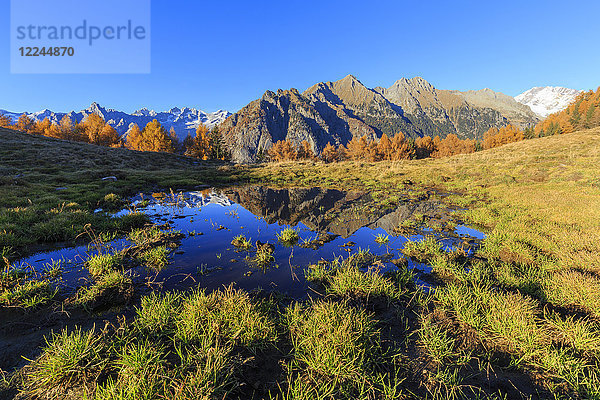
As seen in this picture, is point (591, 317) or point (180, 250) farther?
point (180, 250)

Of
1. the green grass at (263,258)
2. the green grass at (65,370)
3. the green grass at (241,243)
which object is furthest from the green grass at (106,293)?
the green grass at (241,243)

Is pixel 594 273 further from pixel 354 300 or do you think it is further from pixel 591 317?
pixel 354 300

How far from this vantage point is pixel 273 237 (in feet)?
34.0

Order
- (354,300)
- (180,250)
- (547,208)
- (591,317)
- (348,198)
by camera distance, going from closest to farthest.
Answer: (591,317) < (354,300) < (180,250) < (547,208) < (348,198)

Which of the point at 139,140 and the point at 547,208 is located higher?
the point at 139,140

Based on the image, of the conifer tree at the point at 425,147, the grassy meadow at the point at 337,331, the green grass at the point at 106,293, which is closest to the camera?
the grassy meadow at the point at 337,331

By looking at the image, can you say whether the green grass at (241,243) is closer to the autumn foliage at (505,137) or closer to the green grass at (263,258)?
the green grass at (263,258)

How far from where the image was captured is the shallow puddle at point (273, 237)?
674 centimetres

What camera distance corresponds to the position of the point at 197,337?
13.7 ft

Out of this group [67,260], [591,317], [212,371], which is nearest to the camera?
[212,371]

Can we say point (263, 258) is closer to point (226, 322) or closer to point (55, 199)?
point (226, 322)

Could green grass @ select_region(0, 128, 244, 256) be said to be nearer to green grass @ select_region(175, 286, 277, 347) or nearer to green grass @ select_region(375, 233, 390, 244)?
green grass @ select_region(175, 286, 277, 347)

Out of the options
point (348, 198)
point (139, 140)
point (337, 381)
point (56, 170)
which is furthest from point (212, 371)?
point (139, 140)

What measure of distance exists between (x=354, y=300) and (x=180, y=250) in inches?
278
